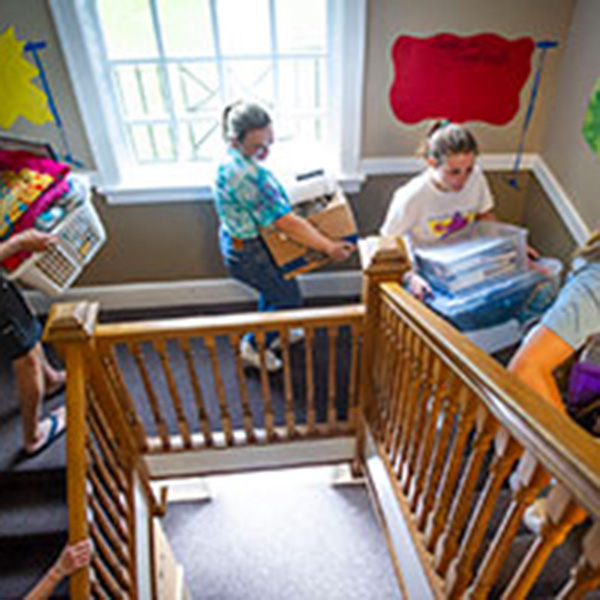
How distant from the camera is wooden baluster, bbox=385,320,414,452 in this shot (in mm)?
1507

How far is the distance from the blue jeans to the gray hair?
473 millimetres

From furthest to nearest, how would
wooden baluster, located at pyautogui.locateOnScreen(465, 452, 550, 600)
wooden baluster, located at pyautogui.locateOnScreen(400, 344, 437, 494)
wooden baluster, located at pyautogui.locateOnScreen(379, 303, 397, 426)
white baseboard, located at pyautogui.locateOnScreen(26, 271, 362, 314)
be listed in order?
white baseboard, located at pyautogui.locateOnScreen(26, 271, 362, 314) < wooden baluster, located at pyautogui.locateOnScreen(379, 303, 397, 426) < wooden baluster, located at pyautogui.locateOnScreen(400, 344, 437, 494) < wooden baluster, located at pyautogui.locateOnScreen(465, 452, 550, 600)

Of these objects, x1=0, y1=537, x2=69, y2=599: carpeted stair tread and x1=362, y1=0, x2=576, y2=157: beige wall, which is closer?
x1=0, y1=537, x2=69, y2=599: carpeted stair tread

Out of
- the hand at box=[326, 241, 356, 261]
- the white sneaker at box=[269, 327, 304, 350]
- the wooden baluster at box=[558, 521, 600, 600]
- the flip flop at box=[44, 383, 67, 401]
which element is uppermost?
the wooden baluster at box=[558, 521, 600, 600]

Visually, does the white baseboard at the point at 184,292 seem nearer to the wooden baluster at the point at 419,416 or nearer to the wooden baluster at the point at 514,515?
the wooden baluster at the point at 419,416

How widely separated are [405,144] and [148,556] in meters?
2.36

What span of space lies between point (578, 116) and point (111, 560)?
9.05 ft

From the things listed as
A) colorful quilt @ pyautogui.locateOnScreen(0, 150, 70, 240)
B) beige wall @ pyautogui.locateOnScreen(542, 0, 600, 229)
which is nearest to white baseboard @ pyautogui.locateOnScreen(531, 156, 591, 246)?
beige wall @ pyautogui.locateOnScreen(542, 0, 600, 229)

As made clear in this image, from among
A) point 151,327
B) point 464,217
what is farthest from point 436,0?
point 151,327

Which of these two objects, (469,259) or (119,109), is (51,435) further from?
(469,259)

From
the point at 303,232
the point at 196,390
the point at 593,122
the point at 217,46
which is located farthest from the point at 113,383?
the point at 593,122

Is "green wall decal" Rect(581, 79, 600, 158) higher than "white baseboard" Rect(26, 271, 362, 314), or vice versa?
"green wall decal" Rect(581, 79, 600, 158)

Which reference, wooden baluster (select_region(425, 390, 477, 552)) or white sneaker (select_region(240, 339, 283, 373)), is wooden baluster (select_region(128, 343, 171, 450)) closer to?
white sneaker (select_region(240, 339, 283, 373))

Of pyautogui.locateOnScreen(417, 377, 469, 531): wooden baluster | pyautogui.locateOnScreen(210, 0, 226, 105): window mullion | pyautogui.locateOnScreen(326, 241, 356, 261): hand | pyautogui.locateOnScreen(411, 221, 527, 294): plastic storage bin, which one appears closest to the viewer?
pyautogui.locateOnScreen(417, 377, 469, 531): wooden baluster
